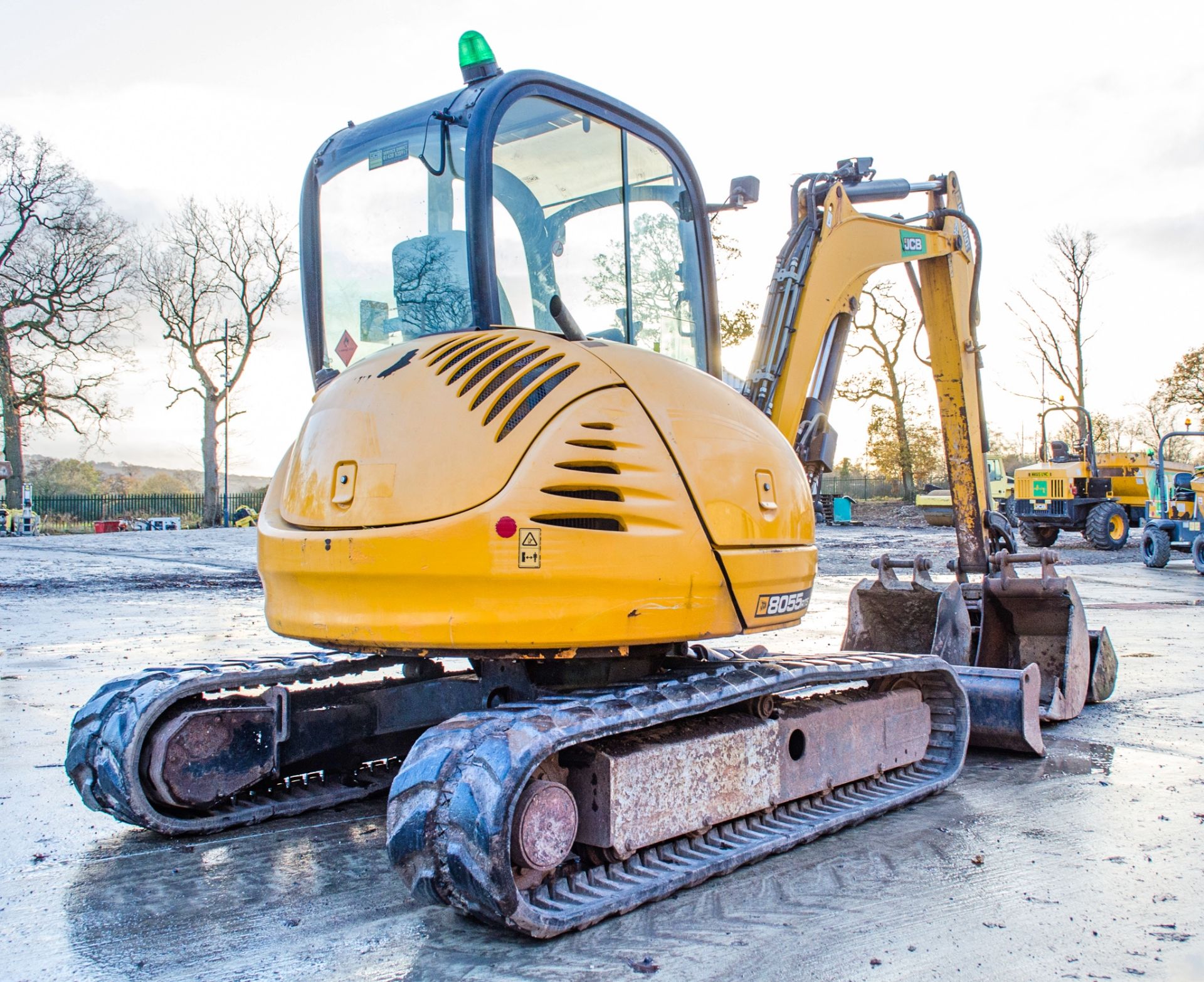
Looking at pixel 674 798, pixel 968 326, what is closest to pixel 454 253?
pixel 674 798

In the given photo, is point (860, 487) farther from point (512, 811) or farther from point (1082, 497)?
point (512, 811)

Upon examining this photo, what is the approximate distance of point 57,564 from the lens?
16625 millimetres

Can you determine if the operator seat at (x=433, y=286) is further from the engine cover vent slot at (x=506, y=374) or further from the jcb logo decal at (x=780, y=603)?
the jcb logo decal at (x=780, y=603)

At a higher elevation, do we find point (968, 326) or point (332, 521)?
point (968, 326)

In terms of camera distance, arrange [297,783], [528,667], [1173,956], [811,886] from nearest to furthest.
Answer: [1173,956], [811,886], [528,667], [297,783]

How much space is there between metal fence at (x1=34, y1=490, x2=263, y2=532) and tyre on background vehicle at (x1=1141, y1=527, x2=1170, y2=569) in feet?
108

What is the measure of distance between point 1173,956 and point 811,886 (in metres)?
0.98

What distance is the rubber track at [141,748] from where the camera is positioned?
11.9 ft

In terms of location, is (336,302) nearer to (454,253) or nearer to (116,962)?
(454,253)

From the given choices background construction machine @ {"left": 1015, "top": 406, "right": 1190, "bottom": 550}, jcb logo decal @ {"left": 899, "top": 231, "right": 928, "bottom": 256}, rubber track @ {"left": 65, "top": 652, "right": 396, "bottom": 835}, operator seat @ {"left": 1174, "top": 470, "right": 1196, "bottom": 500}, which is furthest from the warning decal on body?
background construction machine @ {"left": 1015, "top": 406, "right": 1190, "bottom": 550}

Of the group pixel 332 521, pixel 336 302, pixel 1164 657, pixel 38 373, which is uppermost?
pixel 38 373

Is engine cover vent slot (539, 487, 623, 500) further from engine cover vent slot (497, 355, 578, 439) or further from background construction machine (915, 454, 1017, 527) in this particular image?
background construction machine (915, 454, 1017, 527)

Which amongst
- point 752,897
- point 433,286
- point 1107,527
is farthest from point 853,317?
point 1107,527

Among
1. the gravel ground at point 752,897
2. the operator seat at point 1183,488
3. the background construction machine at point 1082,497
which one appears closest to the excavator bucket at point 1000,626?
the gravel ground at point 752,897
